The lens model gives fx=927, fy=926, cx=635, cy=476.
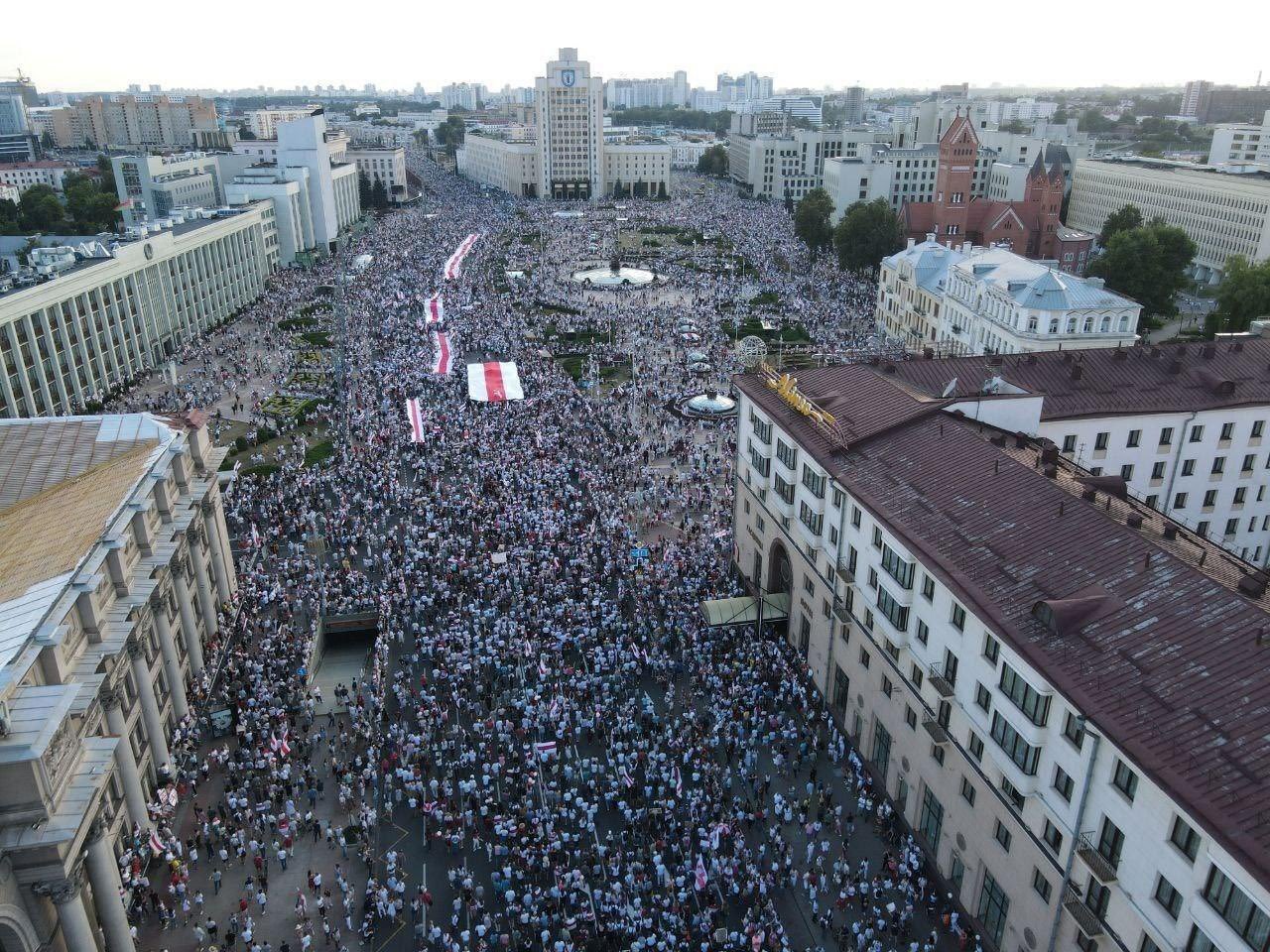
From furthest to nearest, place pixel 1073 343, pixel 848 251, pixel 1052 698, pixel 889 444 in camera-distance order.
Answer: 1. pixel 848 251
2. pixel 1073 343
3. pixel 889 444
4. pixel 1052 698

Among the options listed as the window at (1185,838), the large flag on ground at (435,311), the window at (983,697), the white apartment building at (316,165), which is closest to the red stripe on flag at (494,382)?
the large flag on ground at (435,311)

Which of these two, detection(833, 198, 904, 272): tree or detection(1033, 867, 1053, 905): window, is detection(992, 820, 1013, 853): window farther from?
detection(833, 198, 904, 272): tree

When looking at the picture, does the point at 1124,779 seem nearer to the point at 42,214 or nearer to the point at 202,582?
the point at 202,582

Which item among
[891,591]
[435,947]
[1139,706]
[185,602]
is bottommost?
[435,947]

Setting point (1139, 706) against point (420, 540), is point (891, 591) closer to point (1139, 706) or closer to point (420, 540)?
point (1139, 706)

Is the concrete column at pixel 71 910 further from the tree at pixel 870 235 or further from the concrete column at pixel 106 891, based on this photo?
the tree at pixel 870 235

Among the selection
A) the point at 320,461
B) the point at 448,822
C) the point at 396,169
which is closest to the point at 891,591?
the point at 448,822

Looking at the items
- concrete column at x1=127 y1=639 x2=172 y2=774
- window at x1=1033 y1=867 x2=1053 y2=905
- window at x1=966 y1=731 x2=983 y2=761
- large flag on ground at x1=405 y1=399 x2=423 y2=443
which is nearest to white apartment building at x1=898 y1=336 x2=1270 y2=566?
window at x1=966 y1=731 x2=983 y2=761
